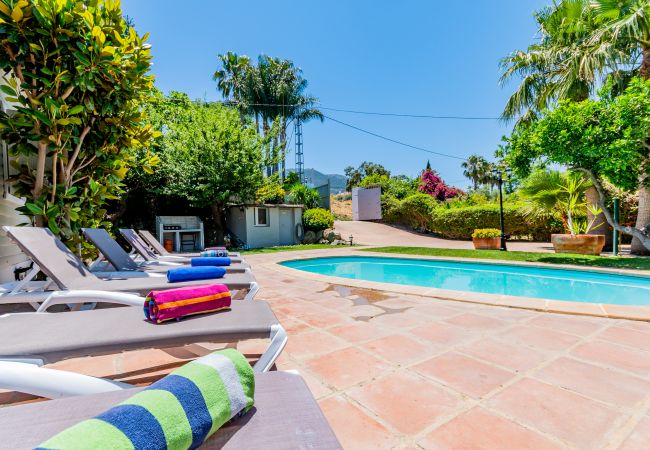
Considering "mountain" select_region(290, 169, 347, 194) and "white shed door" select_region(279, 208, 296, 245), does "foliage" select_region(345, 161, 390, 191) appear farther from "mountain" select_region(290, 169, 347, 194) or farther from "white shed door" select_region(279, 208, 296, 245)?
"white shed door" select_region(279, 208, 296, 245)

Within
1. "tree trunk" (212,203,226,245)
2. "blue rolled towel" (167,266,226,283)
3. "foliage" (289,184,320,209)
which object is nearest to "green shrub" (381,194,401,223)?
"foliage" (289,184,320,209)

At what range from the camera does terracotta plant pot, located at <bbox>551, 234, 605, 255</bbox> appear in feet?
30.9

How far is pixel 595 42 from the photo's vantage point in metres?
8.95

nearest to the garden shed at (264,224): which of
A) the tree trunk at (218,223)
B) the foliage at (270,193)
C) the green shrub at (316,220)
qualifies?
the green shrub at (316,220)

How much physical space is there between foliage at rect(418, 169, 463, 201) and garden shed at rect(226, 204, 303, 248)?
14610 millimetres

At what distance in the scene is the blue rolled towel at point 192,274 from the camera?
3016 millimetres

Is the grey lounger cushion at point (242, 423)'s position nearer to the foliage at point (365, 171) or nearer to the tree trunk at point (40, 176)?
the tree trunk at point (40, 176)

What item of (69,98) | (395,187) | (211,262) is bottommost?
(211,262)

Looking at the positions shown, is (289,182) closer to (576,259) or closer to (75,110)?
(576,259)

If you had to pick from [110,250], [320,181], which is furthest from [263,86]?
[320,181]

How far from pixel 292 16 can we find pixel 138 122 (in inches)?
552

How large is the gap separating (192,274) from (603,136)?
30.0 feet

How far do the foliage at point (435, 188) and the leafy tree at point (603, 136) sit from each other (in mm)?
19750

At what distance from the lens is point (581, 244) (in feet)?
31.5
